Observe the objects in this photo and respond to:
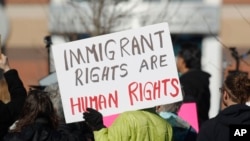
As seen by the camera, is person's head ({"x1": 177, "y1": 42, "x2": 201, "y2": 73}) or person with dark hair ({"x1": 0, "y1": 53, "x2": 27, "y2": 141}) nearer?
person with dark hair ({"x1": 0, "y1": 53, "x2": 27, "y2": 141})

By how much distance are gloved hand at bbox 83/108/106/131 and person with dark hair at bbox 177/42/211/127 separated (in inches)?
84.7

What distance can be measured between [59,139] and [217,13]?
16614 millimetres

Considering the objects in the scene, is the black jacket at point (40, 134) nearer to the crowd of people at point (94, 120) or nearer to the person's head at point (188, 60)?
the crowd of people at point (94, 120)

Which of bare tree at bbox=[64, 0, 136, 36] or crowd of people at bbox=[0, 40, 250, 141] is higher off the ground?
bare tree at bbox=[64, 0, 136, 36]

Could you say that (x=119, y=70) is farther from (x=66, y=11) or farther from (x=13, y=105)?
(x=66, y=11)

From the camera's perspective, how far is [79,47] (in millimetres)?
6629

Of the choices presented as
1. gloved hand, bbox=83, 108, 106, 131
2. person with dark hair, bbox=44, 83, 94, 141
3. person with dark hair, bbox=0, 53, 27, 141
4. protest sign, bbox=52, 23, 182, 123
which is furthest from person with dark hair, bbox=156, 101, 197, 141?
person with dark hair, bbox=0, 53, 27, 141

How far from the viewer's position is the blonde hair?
6.37 metres

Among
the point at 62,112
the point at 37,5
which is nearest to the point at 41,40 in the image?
the point at 37,5

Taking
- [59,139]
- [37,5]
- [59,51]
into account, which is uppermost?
[37,5]

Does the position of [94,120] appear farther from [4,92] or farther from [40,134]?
[4,92]

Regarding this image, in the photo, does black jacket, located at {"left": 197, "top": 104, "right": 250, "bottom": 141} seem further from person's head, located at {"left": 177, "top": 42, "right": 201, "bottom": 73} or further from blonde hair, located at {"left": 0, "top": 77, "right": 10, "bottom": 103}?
person's head, located at {"left": 177, "top": 42, "right": 201, "bottom": 73}

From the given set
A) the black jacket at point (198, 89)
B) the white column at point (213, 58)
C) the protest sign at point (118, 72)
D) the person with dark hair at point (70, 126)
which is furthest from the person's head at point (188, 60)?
the white column at point (213, 58)

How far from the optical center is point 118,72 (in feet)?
21.6
